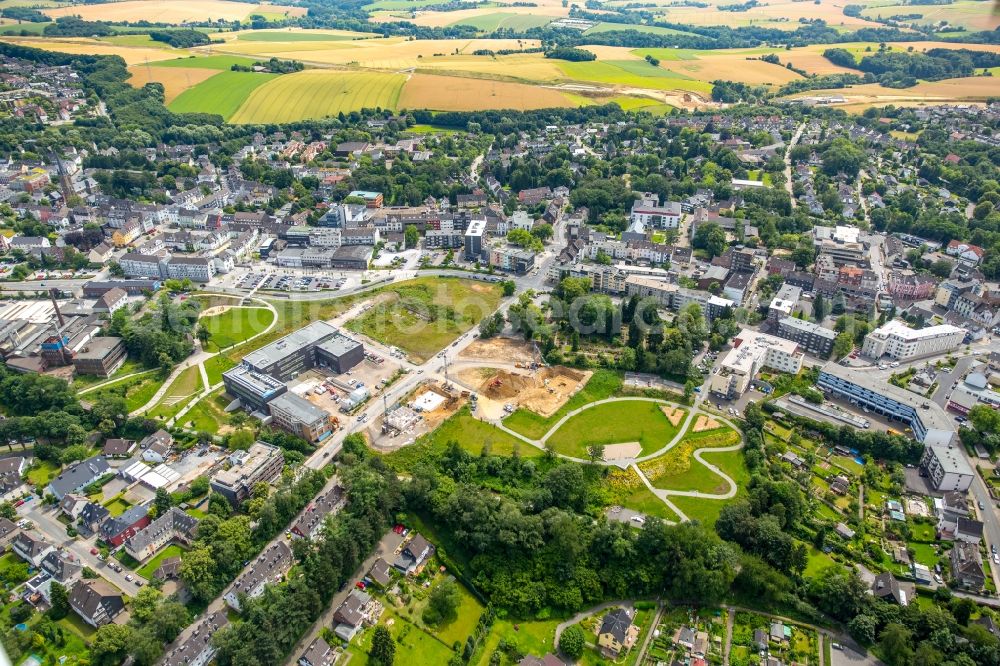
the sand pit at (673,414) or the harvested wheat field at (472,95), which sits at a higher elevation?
the harvested wheat field at (472,95)

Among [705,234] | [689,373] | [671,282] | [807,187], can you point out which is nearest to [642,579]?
[689,373]

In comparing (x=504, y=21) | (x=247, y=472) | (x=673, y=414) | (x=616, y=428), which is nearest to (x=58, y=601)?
(x=247, y=472)

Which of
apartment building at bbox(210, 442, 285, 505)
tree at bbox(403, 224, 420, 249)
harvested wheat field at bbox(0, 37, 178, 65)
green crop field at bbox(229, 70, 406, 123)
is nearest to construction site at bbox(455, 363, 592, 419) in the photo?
apartment building at bbox(210, 442, 285, 505)

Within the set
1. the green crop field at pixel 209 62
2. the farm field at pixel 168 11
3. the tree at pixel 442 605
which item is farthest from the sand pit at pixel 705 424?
the farm field at pixel 168 11

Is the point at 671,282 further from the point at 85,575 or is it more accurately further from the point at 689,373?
the point at 85,575

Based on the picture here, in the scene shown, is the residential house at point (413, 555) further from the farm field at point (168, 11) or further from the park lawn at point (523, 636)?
the farm field at point (168, 11)
